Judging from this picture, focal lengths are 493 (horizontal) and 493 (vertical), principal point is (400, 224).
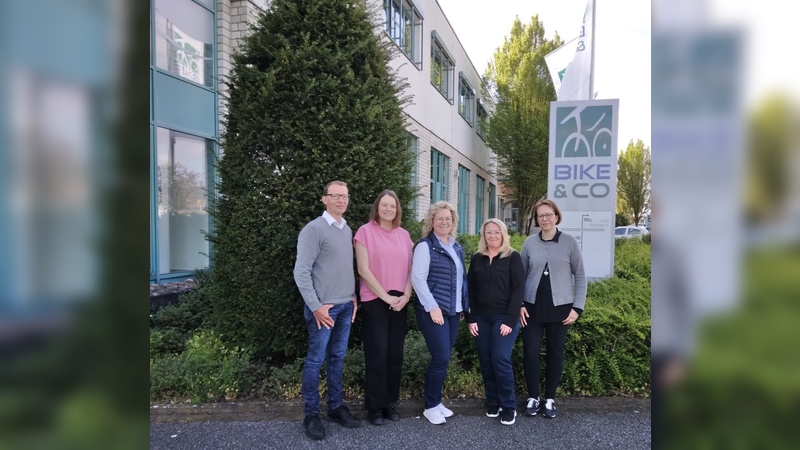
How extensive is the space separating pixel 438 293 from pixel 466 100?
2394 cm

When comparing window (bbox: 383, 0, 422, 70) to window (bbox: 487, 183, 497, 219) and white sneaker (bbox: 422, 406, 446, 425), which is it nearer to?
white sneaker (bbox: 422, 406, 446, 425)

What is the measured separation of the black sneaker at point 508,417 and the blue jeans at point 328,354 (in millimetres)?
1355

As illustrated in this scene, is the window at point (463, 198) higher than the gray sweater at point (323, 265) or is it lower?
higher

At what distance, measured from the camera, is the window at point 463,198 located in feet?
80.1

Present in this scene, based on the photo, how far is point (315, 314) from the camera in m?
3.81

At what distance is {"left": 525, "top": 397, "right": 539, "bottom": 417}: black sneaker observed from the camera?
4199 mm

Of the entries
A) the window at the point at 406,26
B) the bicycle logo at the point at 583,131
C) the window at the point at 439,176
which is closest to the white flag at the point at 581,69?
the bicycle logo at the point at 583,131

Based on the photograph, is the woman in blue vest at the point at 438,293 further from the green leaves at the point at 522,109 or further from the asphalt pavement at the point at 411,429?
the green leaves at the point at 522,109

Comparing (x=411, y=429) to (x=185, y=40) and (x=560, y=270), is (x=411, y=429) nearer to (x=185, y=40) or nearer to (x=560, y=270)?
(x=560, y=270)

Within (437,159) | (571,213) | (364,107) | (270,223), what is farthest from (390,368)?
(437,159)

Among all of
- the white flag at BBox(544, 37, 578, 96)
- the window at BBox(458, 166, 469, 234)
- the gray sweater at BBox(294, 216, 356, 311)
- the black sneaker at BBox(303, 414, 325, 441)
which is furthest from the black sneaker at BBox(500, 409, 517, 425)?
the window at BBox(458, 166, 469, 234)
